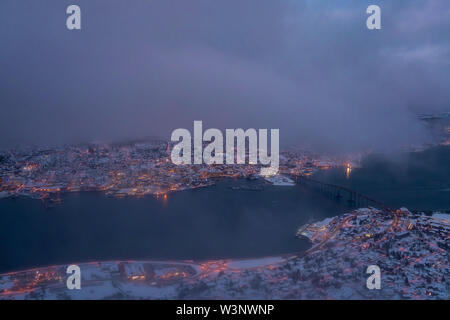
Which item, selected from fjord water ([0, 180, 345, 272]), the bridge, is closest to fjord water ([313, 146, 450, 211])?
the bridge

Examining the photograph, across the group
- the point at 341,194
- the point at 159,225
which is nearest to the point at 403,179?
the point at 341,194

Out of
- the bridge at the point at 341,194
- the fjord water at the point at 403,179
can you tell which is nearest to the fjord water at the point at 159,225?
the bridge at the point at 341,194

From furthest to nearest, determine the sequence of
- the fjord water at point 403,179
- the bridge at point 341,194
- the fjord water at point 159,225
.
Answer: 1. the fjord water at point 403,179
2. the bridge at point 341,194
3. the fjord water at point 159,225

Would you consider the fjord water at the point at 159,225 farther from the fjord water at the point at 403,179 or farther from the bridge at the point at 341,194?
the fjord water at the point at 403,179
